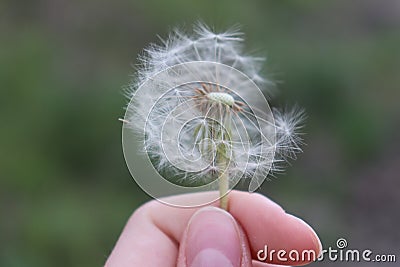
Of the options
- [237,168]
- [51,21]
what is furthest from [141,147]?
[51,21]

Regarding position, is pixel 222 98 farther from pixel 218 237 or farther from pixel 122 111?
pixel 122 111

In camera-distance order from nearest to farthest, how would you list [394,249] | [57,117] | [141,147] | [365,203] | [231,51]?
1. [141,147]
2. [231,51]
3. [394,249]
4. [365,203]
5. [57,117]

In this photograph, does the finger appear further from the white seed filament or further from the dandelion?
the white seed filament

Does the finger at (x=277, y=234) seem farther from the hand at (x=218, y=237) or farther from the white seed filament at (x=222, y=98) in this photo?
the white seed filament at (x=222, y=98)

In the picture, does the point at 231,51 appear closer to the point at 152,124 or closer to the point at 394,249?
the point at 152,124

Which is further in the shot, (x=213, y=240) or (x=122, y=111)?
(x=122, y=111)

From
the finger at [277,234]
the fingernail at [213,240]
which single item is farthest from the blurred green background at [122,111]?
the fingernail at [213,240]

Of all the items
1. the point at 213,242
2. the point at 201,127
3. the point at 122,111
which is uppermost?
the point at 122,111

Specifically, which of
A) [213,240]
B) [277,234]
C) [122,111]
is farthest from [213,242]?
[122,111]
